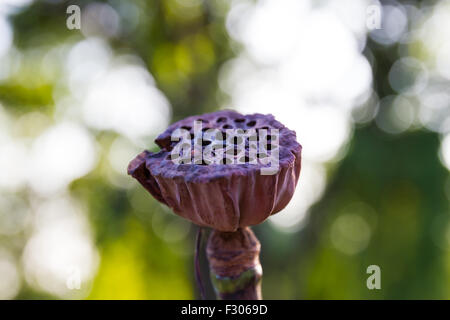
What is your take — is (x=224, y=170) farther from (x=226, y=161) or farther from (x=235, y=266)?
(x=235, y=266)

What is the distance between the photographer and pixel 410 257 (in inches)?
155

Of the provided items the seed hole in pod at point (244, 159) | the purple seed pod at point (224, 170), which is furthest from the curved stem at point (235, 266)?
the seed hole in pod at point (244, 159)

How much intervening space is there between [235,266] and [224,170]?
0.19 meters

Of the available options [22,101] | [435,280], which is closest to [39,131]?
[22,101]

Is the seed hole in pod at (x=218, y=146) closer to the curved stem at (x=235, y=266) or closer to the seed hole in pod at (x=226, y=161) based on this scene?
the seed hole in pod at (x=226, y=161)

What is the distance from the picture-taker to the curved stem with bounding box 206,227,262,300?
0.64m

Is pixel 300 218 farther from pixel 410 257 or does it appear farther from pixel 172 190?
pixel 172 190

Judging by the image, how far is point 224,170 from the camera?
1.83 feet

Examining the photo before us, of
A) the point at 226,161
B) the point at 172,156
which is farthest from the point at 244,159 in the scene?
the point at 172,156

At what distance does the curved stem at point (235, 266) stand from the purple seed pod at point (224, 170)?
3 cm

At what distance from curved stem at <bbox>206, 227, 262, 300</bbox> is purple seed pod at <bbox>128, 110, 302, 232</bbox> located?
0.11 feet

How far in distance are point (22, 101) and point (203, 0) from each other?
239cm

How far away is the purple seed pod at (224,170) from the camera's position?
0.56 m

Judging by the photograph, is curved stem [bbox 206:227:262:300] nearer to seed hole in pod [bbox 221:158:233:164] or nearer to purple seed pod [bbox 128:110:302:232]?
purple seed pod [bbox 128:110:302:232]
